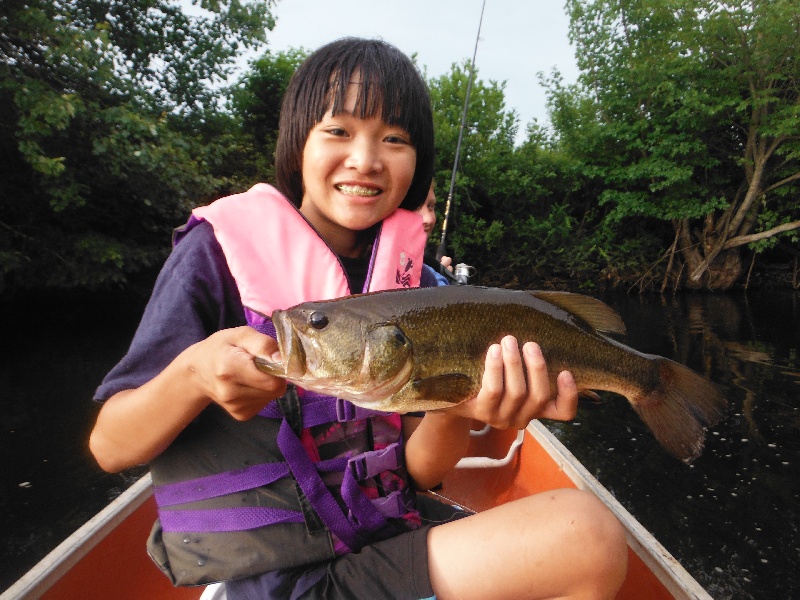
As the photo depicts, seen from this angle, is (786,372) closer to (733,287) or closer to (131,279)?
(733,287)

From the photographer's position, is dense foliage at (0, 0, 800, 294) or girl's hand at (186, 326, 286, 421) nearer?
girl's hand at (186, 326, 286, 421)

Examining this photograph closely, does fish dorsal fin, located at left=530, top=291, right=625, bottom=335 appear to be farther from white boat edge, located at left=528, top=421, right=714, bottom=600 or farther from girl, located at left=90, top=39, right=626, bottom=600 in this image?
white boat edge, located at left=528, top=421, right=714, bottom=600

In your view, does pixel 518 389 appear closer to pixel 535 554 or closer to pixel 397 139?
pixel 535 554

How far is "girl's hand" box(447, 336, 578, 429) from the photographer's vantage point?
1.54 metres

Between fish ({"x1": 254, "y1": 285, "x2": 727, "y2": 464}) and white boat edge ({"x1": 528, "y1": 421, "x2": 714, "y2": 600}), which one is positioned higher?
fish ({"x1": 254, "y1": 285, "x2": 727, "y2": 464})

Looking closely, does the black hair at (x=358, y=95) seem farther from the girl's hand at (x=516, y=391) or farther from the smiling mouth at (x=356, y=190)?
the girl's hand at (x=516, y=391)

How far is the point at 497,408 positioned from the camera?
162 cm

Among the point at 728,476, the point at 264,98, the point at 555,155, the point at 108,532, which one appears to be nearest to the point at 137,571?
the point at 108,532

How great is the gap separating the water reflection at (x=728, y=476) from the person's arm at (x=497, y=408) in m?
3.19

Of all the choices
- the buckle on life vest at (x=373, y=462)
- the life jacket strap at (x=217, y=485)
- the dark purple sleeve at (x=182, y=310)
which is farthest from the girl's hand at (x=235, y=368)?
the buckle on life vest at (x=373, y=462)

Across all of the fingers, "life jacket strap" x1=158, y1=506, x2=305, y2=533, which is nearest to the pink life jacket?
"life jacket strap" x1=158, y1=506, x2=305, y2=533

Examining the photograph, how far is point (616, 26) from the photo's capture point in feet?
64.6

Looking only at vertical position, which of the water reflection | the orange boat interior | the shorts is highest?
the shorts

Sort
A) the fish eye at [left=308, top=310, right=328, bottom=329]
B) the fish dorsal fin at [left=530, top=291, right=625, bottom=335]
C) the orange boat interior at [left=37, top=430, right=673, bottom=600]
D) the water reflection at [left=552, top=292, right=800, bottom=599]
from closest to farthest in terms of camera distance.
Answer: the fish eye at [left=308, top=310, right=328, bottom=329], the fish dorsal fin at [left=530, top=291, right=625, bottom=335], the orange boat interior at [left=37, top=430, right=673, bottom=600], the water reflection at [left=552, top=292, right=800, bottom=599]
